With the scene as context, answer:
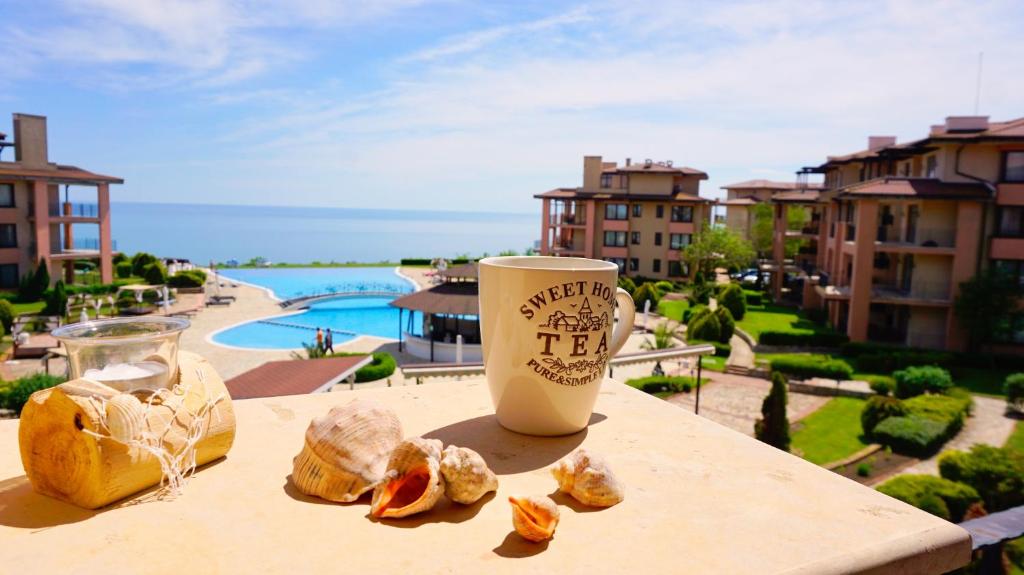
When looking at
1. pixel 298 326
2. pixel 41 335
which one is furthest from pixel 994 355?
pixel 41 335

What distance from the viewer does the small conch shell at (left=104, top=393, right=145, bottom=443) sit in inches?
73.4

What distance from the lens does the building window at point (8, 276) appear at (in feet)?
124

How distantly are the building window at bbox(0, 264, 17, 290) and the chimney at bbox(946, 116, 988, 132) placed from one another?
48.4 m

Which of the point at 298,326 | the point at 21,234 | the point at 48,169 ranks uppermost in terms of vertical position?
the point at 48,169

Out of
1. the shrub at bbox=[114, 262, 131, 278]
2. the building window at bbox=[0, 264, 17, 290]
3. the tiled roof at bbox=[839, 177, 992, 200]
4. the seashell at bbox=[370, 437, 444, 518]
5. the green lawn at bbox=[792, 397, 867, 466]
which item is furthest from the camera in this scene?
the shrub at bbox=[114, 262, 131, 278]

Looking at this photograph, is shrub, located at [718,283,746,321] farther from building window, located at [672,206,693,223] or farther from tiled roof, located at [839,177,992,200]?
building window, located at [672,206,693,223]

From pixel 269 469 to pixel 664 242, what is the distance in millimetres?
52752

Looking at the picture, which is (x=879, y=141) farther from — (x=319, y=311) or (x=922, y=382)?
(x=319, y=311)

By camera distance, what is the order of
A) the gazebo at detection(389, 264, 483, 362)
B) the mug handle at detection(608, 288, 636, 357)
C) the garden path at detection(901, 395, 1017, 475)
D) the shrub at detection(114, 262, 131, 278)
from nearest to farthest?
the mug handle at detection(608, 288, 636, 357)
the garden path at detection(901, 395, 1017, 475)
the gazebo at detection(389, 264, 483, 362)
the shrub at detection(114, 262, 131, 278)

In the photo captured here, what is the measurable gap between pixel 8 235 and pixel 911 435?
43988 mm

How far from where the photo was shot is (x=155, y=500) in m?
2.01

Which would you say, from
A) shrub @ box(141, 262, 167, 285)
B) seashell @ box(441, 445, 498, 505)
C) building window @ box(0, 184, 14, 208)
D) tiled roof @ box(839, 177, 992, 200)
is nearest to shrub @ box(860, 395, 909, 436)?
tiled roof @ box(839, 177, 992, 200)

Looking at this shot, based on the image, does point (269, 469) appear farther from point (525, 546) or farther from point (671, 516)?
point (671, 516)

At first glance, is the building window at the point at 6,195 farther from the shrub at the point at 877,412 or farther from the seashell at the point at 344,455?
the seashell at the point at 344,455
